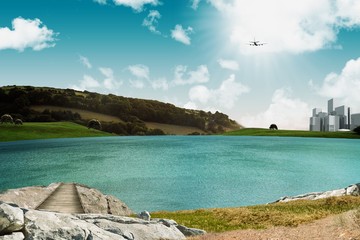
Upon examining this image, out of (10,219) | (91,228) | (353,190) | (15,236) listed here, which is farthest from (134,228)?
(353,190)

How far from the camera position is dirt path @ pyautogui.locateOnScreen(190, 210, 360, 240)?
19.1 m

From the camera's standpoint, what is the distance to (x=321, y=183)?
266 feet

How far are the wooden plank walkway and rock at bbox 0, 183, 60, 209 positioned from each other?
71 cm

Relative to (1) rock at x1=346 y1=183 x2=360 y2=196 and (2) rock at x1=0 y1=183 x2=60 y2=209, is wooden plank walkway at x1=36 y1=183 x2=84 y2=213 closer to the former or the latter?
(2) rock at x1=0 y1=183 x2=60 y2=209

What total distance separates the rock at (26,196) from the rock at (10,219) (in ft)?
71.3

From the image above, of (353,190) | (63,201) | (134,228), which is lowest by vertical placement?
(63,201)

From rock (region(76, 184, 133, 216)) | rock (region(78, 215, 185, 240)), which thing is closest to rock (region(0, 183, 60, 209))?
rock (region(76, 184, 133, 216))

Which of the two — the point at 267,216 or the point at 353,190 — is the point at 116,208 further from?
the point at 353,190

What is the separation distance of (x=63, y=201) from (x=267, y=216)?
21.0 m

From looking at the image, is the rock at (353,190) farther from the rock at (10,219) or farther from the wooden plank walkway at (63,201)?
the rock at (10,219)

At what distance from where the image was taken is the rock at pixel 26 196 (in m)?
38.1

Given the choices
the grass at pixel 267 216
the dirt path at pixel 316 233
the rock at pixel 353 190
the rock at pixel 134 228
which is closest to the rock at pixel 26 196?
the grass at pixel 267 216

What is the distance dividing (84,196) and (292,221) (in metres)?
22.8

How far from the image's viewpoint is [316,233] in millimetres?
20594
